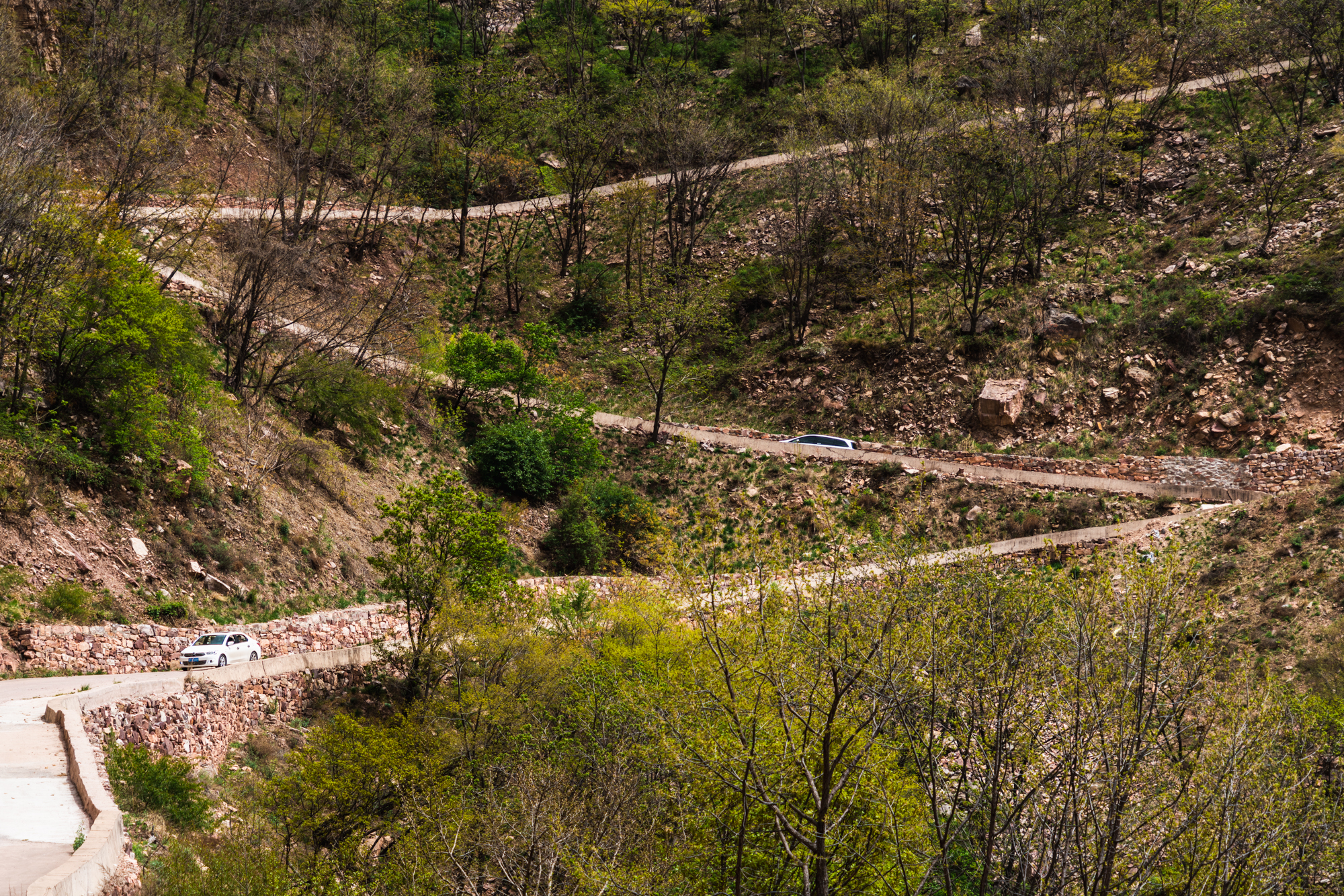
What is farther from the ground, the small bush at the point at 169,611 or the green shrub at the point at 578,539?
the small bush at the point at 169,611

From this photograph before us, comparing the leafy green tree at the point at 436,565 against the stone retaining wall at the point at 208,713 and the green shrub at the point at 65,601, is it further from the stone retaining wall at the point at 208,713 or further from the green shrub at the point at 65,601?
the green shrub at the point at 65,601

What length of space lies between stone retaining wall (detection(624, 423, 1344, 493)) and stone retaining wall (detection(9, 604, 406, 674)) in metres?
23.7

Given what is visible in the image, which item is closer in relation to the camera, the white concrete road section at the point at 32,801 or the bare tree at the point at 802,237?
the white concrete road section at the point at 32,801

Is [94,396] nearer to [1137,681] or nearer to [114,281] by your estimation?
[114,281]

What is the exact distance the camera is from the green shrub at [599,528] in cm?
3903

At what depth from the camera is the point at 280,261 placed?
3669 cm

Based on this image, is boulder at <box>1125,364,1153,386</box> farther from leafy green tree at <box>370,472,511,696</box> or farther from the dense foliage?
leafy green tree at <box>370,472,511,696</box>

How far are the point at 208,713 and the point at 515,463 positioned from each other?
20.7 m

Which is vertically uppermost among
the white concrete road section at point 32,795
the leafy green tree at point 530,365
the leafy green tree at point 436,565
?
the white concrete road section at point 32,795

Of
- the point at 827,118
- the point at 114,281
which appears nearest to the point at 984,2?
the point at 827,118

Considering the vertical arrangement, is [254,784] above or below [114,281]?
below

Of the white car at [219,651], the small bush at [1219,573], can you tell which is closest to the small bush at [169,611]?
the white car at [219,651]

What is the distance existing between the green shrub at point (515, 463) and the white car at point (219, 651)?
1705 centimetres

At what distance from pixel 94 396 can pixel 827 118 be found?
5019 centimetres
